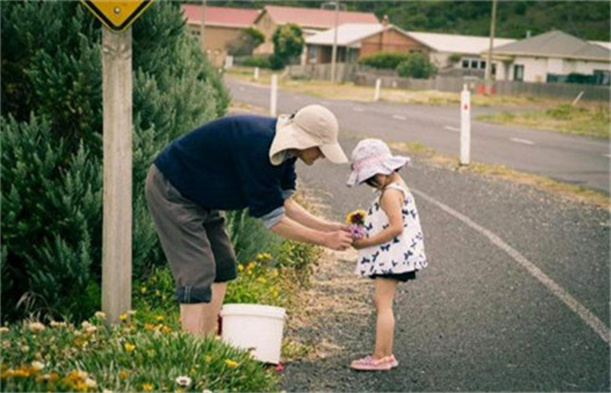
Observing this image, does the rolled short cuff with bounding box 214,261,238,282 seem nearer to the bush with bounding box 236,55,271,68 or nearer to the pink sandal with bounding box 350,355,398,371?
the pink sandal with bounding box 350,355,398,371

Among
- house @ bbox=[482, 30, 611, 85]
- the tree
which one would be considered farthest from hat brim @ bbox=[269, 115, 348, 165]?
the tree

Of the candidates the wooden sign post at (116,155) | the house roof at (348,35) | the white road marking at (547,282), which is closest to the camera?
the wooden sign post at (116,155)

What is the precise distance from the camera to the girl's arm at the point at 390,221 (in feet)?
22.8

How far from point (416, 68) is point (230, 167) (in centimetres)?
7983

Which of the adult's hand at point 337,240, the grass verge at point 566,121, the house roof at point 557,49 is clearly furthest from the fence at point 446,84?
the adult's hand at point 337,240

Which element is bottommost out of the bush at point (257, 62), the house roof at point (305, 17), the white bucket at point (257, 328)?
the bush at point (257, 62)

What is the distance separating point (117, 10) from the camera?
252 inches

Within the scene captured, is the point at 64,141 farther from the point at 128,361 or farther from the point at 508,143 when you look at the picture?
the point at 508,143

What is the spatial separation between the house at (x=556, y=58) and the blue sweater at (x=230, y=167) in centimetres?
7118

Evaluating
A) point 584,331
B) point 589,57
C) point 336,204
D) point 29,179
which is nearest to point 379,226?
point 584,331

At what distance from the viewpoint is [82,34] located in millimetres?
8070

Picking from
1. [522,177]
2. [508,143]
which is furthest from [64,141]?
[508,143]

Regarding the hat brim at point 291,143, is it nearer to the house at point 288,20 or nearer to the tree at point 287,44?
the tree at point 287,44

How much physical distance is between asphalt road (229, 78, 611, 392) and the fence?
159ft
